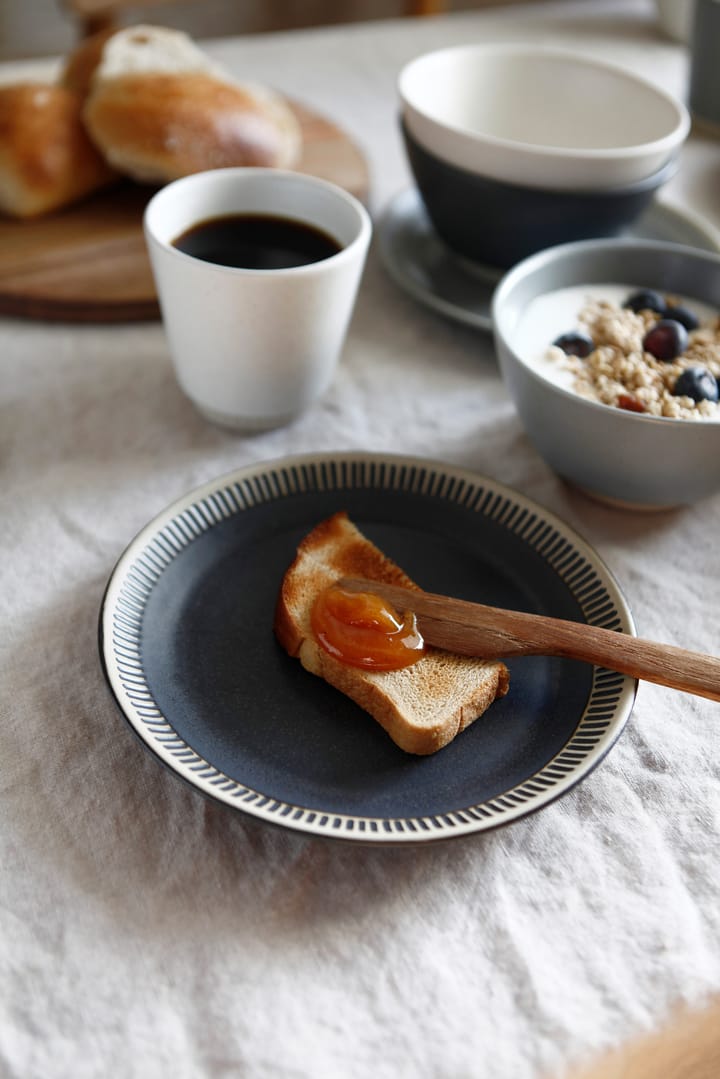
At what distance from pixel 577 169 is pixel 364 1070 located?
0.80m

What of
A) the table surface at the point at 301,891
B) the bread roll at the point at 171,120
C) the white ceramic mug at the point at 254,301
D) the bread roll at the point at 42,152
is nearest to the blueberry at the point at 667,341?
the table surface at the point at 301,891

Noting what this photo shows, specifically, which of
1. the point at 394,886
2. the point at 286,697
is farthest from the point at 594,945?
the point at 286,697

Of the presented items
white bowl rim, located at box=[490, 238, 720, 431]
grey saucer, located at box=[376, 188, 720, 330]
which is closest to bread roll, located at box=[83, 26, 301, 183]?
grey saucer, located at box=[376, 188, 720, 330]

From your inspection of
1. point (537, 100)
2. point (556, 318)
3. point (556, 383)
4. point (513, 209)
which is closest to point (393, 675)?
point (556, 383)

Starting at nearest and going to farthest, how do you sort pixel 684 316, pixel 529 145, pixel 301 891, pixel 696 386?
pixel 301 891, pixel 696 386, pixel 684 316, pixel 529 145

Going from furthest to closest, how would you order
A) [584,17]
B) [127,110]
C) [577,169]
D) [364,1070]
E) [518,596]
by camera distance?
1. [584,17]
2. [127,110]
3. [577,169]
4. [518,596]
5. [364,1070]

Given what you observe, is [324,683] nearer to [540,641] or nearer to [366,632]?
[366,632]

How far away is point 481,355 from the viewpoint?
41.1 inches

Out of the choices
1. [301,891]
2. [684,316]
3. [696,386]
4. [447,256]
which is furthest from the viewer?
[447,256]

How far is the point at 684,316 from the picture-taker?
905 millimetres

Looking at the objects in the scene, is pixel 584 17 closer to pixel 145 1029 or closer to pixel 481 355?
pixel 481 355

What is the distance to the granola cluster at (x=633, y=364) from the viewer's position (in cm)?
80

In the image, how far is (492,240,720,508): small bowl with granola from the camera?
2.58ft

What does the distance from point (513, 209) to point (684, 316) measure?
0.21m
